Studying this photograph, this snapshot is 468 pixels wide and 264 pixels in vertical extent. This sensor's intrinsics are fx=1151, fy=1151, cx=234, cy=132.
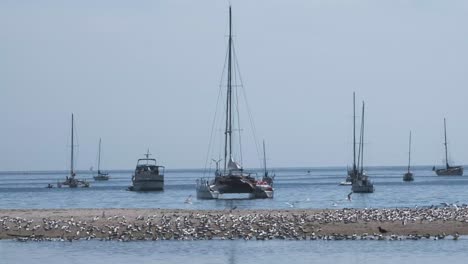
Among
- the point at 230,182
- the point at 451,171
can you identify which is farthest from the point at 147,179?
the point at 451,171

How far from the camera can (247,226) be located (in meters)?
40.8

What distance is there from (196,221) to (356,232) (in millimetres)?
6199

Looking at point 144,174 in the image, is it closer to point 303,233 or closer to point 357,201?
point 357,201

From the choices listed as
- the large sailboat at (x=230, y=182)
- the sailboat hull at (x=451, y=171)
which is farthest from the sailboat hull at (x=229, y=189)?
the sailboat hull at (x=451, y=171)

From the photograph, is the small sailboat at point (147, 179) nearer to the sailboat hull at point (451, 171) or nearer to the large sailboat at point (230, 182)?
the large sailboat at point (230, 182)

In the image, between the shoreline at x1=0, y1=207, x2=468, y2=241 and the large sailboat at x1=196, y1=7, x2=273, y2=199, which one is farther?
the large sailboat at x1=196, y1=7, x2=273, y2=199

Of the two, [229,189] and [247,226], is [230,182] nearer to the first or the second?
[229,189]

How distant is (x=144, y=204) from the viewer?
6894 centimetres

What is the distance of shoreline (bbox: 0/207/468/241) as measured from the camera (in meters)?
39.9

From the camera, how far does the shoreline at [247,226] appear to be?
3991cm

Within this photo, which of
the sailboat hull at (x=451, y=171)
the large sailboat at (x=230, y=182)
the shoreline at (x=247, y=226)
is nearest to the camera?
the shoreline at (x=247, y=226)

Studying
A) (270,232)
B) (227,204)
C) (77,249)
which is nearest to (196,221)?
(270,232)

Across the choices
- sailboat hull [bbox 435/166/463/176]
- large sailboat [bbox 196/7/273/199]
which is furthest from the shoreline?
sailboat hull [bbox 435/166/463/176]

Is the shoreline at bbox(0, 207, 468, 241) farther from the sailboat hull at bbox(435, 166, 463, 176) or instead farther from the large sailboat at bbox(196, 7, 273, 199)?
the sailboat hull at bbox(435, 166, 463, 176)
